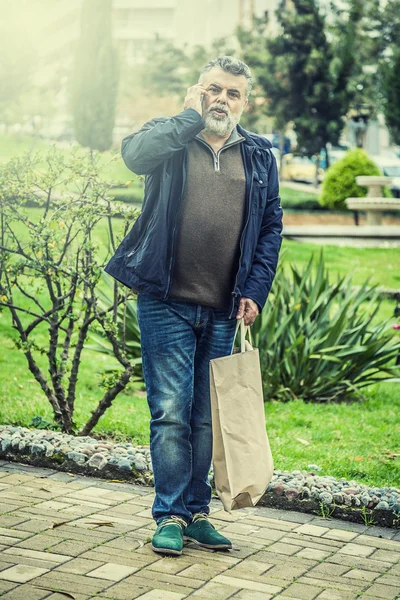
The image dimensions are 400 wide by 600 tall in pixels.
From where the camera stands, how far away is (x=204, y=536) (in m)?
4.10

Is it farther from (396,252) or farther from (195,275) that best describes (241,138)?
(396,252)

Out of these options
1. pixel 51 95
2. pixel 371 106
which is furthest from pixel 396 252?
pixel 51 95

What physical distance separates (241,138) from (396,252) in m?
13.2

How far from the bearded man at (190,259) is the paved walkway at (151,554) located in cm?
19

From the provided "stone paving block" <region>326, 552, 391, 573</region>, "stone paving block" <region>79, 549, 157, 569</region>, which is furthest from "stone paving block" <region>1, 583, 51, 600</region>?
"stone paving block" <region>326, 552, 391, 573</region>

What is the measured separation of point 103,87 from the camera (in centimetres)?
3077

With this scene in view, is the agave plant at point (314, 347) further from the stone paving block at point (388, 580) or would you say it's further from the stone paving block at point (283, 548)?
the stone paving block at point (388, 580)

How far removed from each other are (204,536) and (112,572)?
0.51 m

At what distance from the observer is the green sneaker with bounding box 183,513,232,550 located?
13.4ft

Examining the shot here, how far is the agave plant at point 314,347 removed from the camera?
8.13 meters

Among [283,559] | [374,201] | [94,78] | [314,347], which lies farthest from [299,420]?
[94,78]

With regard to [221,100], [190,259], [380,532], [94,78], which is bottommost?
[380,532]

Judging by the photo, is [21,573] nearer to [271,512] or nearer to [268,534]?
[268,534]

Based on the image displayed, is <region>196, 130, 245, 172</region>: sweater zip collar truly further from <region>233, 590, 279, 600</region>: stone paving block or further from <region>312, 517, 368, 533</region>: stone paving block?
<region>312, 517, 368, 533</region>: stone paving block
